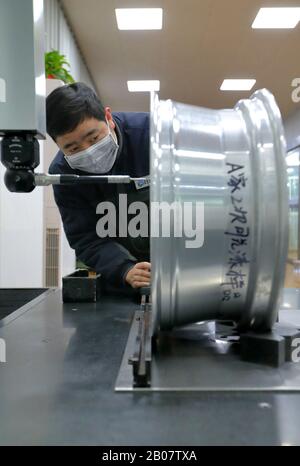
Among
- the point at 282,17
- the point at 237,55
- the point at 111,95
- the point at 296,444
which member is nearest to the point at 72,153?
the point at 296,444

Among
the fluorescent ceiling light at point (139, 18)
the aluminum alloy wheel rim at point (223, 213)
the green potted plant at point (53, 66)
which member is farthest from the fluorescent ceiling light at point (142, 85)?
the aluminum alloy wheel rim at point (223, 213)

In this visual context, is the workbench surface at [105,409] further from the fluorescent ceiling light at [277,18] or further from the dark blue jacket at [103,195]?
the fluorescent ceiling light at [277,18]

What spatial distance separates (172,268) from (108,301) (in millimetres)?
451

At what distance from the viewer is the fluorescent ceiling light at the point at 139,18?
3.43m

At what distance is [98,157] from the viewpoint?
1095mm

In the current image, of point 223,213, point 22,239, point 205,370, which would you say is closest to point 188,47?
point 22,239

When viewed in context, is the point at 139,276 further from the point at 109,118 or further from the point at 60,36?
the point at 60,36

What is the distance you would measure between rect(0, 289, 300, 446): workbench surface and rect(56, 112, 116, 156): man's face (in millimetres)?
578

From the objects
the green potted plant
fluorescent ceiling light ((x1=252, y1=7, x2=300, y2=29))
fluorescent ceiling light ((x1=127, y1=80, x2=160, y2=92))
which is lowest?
the green potted plant

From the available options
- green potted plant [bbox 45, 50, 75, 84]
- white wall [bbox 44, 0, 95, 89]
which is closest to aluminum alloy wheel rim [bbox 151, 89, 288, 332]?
green potted plant [bbox 45, 50, 75, 84]

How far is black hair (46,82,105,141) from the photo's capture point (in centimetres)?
98

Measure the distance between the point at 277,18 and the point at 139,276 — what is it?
136 inches

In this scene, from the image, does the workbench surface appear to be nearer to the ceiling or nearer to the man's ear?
the man's ear

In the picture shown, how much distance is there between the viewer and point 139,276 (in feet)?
3.08
